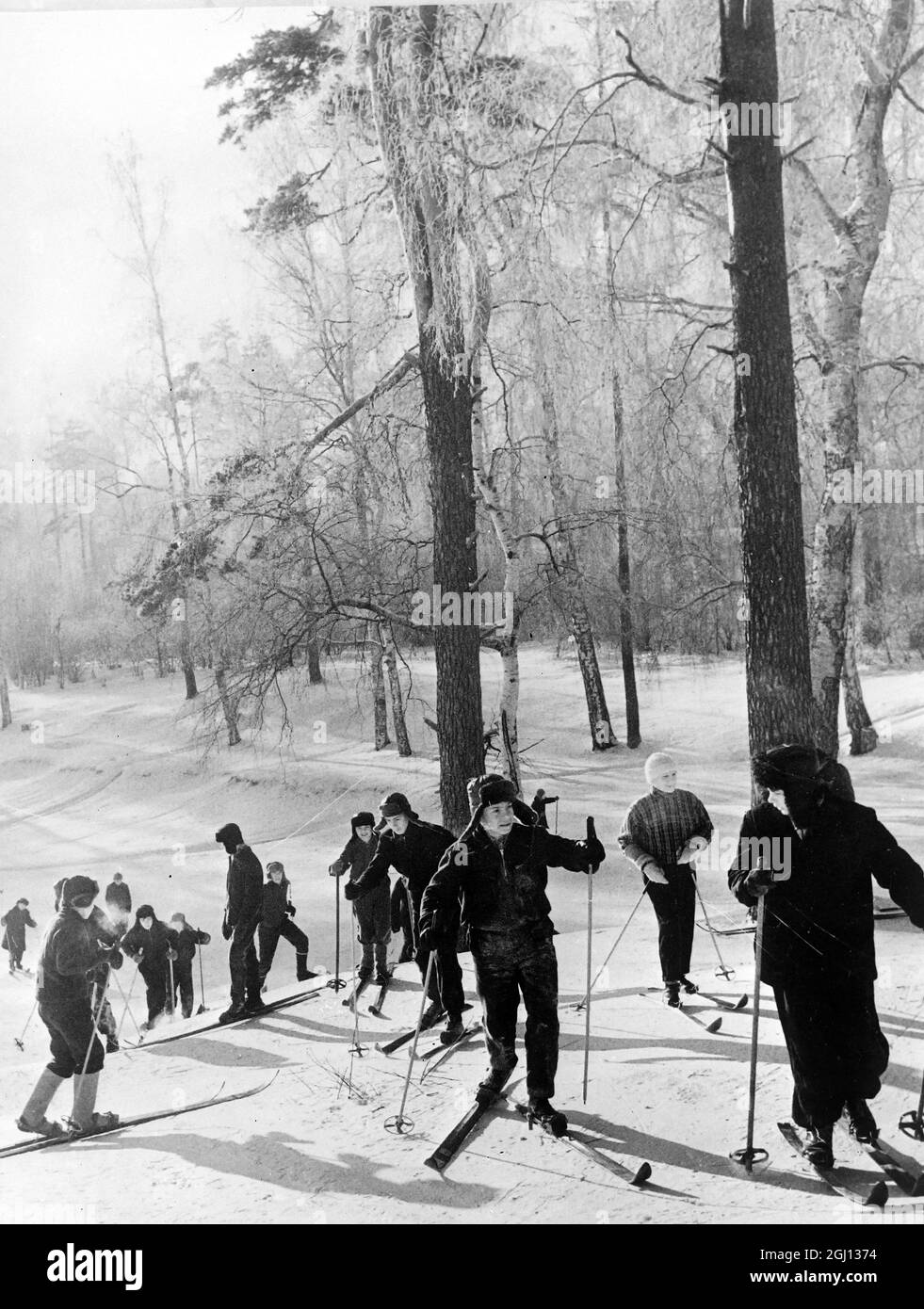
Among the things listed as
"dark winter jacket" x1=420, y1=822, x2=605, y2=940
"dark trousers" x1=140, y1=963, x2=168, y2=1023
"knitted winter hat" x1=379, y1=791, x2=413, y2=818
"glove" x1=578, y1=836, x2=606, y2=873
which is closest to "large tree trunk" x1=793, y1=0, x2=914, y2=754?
"knitted winter hat" x1=379, y1=791, x2=413, y2=818

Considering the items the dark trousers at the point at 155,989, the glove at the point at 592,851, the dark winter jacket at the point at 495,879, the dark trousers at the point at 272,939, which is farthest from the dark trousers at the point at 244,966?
the glove at the point at 592,851

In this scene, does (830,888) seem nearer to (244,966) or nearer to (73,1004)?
(73,1004)

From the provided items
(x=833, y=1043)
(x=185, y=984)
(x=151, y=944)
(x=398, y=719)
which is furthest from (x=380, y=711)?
(x=833, y=1043)

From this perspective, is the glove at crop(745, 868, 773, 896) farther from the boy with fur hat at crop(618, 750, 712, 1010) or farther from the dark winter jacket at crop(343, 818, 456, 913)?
the dark winter jacket at crop(343, 818, 456, 913)

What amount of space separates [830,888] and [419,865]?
232 cm

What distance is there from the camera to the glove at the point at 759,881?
134 inches

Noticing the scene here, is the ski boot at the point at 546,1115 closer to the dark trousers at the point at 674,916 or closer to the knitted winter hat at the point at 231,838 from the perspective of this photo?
the dark trousers at the point at 674,916

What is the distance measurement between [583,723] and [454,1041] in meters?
7.09

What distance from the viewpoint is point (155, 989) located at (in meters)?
7.43

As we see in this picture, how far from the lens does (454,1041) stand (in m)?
4.81

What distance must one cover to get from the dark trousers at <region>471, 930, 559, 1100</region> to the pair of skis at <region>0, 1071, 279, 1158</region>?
1.55 m

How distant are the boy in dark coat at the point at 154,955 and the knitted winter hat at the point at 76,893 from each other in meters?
2.91
